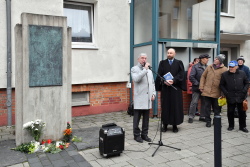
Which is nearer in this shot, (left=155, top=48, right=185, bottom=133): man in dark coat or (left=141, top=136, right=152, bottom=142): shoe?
(left=141, top=136, right=152, bottom=142): shoe

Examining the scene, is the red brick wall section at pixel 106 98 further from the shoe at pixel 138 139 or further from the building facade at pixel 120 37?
the shoe at pixel 138 139

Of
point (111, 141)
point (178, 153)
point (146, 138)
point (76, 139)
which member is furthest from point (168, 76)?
point (76, 139)

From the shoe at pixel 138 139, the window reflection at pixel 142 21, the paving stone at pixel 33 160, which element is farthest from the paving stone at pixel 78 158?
the window reflection at pixel 142 21

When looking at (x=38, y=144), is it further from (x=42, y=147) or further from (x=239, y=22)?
(x=239, y=22)

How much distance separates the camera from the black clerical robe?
19.7 feet

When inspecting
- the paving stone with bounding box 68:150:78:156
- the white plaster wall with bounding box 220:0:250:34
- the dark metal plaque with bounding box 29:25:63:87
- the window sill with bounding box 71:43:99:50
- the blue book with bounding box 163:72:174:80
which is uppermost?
the white plaster wall with bounding box 220:0:250:34

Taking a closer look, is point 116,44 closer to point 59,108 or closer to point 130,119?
point 130,119

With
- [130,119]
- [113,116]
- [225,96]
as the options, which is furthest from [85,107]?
[225,96]

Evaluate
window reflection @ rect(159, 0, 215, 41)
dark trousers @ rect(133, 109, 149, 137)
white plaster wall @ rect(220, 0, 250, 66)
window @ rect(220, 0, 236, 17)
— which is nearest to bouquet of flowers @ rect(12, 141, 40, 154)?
dark trousers @ rect(133, 109, 149, 137)

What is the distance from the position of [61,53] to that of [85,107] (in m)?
3.10

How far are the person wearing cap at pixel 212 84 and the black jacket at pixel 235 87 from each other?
1.11 feet

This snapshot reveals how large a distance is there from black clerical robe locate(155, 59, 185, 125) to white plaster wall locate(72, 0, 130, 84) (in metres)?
2.44

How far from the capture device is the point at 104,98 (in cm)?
823

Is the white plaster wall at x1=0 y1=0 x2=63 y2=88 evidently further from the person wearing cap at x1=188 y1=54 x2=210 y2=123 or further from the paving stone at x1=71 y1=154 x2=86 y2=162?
the person wearing cap at x1=188 y1=54 x2=210 y2=123
